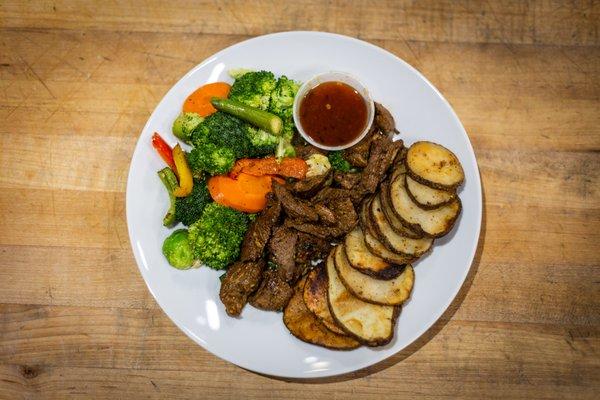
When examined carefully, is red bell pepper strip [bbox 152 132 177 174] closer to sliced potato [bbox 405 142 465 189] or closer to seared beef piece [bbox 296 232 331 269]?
seared beef piece [bbox 296 232 331 269]

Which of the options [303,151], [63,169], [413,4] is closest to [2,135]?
[63,169]

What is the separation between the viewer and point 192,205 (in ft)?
13.2

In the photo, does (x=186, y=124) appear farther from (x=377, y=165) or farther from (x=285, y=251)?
(x=377, y=165)

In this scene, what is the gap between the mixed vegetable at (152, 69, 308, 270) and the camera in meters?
3.92

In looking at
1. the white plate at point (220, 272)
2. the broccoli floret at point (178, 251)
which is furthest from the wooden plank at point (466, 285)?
the broccoli floret at point (178, 251)

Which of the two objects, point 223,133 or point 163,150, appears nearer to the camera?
point 223,133

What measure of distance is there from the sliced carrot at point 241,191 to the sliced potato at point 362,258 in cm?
80

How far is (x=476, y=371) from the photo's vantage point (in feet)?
13.7

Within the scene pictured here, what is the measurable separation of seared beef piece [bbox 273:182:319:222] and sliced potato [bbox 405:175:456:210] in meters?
0.78

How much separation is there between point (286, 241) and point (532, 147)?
233 cm

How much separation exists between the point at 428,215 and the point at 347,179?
0.73 m

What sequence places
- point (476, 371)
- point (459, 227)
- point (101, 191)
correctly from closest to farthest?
point (459, 227) < point (476, 371) < point (101, 191)

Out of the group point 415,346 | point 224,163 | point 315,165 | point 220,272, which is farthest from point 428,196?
point 220,272

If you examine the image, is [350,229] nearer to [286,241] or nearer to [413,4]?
[286,241]
